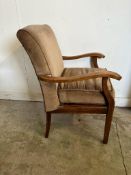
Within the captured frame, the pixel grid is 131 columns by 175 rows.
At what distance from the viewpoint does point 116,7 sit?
75.5 inches

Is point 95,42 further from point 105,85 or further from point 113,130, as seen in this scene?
point 113,130

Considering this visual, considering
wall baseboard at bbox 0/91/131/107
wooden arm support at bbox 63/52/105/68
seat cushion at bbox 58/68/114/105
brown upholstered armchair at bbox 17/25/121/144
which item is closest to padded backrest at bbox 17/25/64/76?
brown upholstered armchair at bbox 17/25/121/144

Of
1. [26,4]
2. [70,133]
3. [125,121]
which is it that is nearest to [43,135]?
[70,133]

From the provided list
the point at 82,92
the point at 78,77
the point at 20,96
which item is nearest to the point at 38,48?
the point at 78,77

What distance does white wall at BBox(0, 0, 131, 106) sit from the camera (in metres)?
1.96

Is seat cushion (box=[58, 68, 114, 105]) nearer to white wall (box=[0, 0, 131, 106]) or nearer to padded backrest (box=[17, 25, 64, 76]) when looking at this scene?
padded backrest (box=[17, 25, 64, 76])

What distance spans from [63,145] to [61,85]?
52cm

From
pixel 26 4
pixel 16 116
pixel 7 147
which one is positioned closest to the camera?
pixel 7 147

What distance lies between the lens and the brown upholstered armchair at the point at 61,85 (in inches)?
58.7

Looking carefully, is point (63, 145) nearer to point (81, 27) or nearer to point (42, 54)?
point (42, 54)

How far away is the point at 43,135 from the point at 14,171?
1.49 ft

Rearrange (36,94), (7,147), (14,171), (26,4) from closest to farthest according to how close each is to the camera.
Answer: (14,171), (7,147), (26,4), (36,94)

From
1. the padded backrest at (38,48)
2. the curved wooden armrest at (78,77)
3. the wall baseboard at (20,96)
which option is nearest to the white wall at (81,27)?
the wall baseboard at (20,96)

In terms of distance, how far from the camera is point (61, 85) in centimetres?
167
